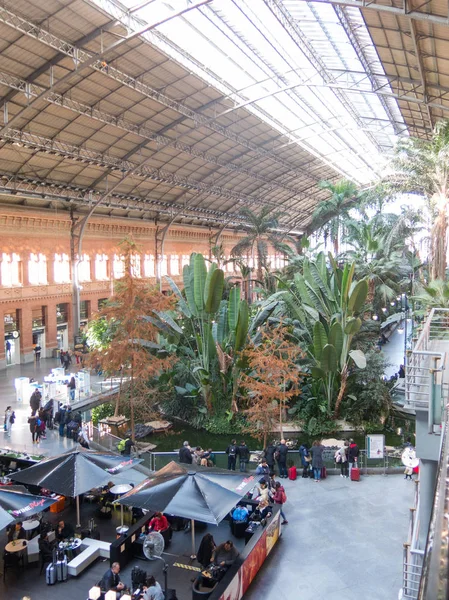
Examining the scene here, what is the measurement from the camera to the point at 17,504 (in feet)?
31.9

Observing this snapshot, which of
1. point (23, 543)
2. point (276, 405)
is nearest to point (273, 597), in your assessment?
point (23, 543)

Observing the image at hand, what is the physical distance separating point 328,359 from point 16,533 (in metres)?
11.0

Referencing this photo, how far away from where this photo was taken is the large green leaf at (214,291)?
1777cm

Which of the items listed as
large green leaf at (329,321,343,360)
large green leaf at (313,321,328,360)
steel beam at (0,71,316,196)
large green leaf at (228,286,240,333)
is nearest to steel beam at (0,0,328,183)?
steel beam at (0,71,316,196)

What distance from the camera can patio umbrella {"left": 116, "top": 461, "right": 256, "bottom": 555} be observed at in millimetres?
9273

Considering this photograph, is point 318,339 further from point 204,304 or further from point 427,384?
point 427,384

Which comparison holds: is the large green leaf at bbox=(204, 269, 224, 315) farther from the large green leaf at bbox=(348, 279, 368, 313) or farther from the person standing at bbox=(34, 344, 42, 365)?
the person standing at bbox=(34, 344, 42, 365)

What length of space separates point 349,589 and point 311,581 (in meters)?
0.67

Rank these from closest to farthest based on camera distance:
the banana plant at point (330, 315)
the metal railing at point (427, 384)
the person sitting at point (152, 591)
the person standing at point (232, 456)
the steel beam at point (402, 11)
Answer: the metal railing at point (427, 384) → the person sitting at point (152, 591) → the person standing at point (232, 456) → the steel beam at point (402, 11) → the banana plant at point (330, 315)

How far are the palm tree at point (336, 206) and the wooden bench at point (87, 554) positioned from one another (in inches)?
1274

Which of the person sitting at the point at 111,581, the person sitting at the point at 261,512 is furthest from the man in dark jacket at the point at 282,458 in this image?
the person sitting at the point at 111,581

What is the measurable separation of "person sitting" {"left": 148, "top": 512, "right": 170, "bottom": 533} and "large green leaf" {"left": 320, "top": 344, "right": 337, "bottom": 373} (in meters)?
8.54

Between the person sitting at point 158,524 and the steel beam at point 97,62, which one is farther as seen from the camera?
the steel beam at point 97,62

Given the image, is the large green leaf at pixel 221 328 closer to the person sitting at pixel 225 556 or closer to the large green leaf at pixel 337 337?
the large green leaf at pixel 337 337
